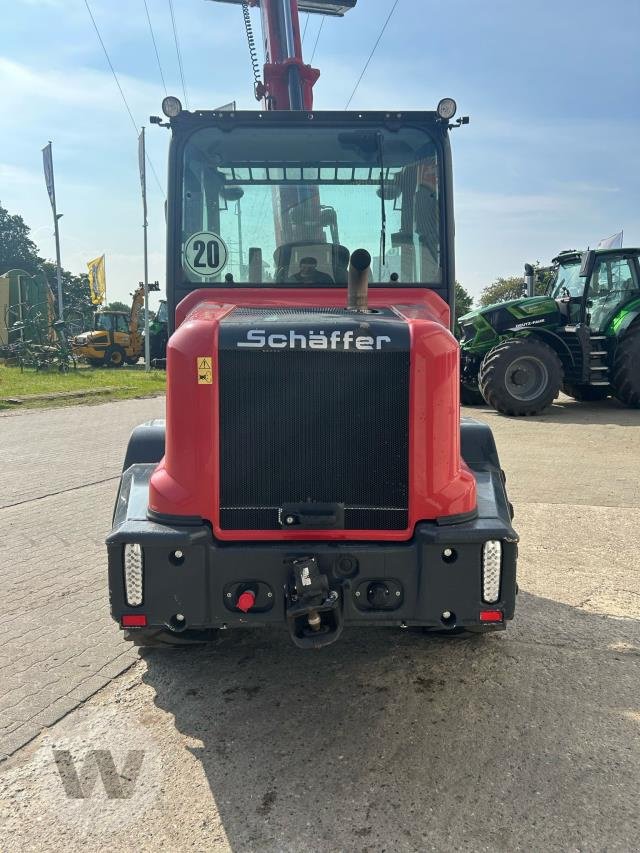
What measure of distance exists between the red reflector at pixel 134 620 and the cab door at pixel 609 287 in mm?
12624

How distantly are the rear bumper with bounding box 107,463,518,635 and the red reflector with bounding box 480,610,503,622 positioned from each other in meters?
0.01

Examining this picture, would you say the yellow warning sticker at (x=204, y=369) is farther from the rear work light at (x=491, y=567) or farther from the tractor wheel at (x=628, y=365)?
the tractor wheel at (x=628, y=365)

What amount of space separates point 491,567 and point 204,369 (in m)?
1.46

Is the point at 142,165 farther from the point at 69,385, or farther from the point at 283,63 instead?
the point at 283,63

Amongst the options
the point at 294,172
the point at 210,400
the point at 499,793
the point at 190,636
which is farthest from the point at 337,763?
the point at 294,172

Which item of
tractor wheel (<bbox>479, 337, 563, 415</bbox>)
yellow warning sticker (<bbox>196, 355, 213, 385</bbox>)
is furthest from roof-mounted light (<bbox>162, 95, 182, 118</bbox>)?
tractor wheel (<bbox>479, 337, 563, 415</bbox>)

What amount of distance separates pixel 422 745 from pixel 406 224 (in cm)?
265

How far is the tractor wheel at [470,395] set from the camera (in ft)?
46.8

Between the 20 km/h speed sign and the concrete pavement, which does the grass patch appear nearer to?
the 20 km/h speed sign

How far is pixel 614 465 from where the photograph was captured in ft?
28.4

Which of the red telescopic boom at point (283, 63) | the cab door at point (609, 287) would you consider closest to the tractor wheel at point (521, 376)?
the cab door at point (609, 287)

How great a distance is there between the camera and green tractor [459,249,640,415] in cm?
1266

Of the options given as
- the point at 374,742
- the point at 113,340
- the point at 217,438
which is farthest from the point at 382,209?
the point at 113,340

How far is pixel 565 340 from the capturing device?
44.0 feet
